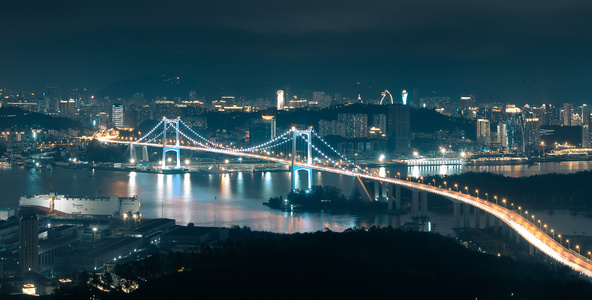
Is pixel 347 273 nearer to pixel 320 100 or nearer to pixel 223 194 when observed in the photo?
pixel 223 194

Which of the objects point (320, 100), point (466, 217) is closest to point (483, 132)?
point (320, 100)

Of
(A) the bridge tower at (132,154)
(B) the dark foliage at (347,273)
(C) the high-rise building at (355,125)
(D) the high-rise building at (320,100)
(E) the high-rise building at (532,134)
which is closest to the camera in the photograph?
(B) the dark foliage at (347,273)

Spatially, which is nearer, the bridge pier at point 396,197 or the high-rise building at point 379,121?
the bridge pier at point 396,197

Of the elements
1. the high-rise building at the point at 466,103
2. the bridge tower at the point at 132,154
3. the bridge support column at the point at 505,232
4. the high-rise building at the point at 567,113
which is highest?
the high-rise building at the point at 466,103

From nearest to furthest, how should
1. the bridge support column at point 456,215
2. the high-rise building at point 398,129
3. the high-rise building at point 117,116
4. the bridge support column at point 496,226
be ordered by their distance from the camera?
the bridge support column at point 496,226, the bridge support column at point 456,215, the high-rise building at point 398,129, the high-rise building at point 117,116

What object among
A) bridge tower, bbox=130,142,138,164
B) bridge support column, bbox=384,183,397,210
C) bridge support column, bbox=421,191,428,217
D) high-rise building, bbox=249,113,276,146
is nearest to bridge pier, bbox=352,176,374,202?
bridge support column, bbox=384,183,397,210

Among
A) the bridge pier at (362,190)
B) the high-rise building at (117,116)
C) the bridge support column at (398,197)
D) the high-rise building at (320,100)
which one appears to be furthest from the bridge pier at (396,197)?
the high-rise building at (320,100)

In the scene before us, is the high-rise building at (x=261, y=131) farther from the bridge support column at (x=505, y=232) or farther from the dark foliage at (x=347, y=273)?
the dark foliage at (x=347, y=273)

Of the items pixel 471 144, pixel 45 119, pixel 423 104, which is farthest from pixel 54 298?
pixel 423 104
